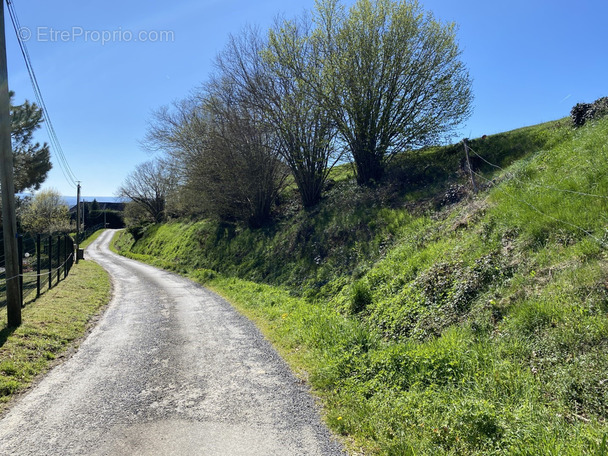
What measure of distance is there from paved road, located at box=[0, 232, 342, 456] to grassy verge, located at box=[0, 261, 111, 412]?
31 centimetres

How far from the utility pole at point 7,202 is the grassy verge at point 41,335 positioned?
52cm

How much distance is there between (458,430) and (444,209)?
824cm

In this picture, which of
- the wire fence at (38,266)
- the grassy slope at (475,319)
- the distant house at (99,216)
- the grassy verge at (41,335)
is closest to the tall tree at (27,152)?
the wire fence at (38,266)

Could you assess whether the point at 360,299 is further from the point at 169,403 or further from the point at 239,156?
the point at 239,156

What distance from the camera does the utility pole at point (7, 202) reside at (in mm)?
7602

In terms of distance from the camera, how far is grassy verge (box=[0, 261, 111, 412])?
17.5ft

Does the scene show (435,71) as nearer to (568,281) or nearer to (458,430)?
(568,281)

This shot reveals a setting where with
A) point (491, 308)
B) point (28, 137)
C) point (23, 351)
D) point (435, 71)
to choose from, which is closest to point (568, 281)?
point (491, 308)

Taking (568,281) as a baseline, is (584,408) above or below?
below

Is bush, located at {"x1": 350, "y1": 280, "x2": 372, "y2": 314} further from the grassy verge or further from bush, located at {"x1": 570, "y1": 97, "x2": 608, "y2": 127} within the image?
bush, located at {"x1": 570, "y1": 97, "x2": 608, "y2": 127}

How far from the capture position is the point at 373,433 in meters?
3.67

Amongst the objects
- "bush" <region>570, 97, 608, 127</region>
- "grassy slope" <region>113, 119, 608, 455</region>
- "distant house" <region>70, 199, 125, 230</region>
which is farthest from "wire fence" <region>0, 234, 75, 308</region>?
"distant house" <region>70, 199, 125, 230</region>

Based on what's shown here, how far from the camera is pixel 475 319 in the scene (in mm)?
4996

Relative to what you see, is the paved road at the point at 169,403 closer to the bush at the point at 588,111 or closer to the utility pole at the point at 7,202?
the utility pole at the point at 7,202
